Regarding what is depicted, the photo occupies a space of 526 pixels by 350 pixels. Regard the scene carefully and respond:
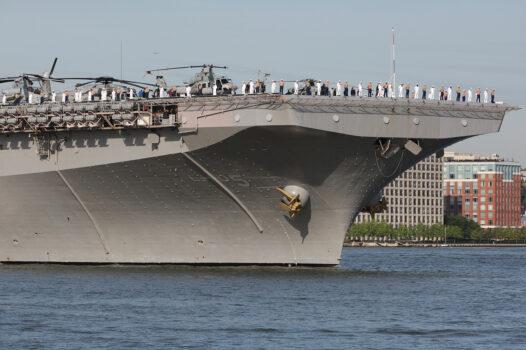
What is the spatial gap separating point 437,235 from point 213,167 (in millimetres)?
127168

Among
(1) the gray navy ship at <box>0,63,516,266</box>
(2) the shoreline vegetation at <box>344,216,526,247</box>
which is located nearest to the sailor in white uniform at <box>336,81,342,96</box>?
(1) the gray navy ship at <box>0,63,516,266</box>

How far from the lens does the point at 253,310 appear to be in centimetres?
3588

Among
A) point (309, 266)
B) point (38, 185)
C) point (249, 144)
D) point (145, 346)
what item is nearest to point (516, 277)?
point (309, 266)

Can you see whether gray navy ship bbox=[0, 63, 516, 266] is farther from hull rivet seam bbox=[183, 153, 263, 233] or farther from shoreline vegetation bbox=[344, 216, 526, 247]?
shoreline vegetation bbox=[344, 216, 526, 247]

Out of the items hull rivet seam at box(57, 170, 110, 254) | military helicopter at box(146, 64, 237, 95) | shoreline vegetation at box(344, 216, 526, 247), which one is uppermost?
military helicopter at box(146, 64, 237, 95)

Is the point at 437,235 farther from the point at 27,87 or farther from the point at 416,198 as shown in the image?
the point at 27,87

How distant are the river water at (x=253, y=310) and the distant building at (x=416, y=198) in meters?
120

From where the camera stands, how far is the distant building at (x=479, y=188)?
18888 centimetres

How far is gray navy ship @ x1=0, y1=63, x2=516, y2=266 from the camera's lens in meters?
44.8

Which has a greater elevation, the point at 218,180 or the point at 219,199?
the point at 218,180

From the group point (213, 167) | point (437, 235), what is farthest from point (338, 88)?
point (437, 235)

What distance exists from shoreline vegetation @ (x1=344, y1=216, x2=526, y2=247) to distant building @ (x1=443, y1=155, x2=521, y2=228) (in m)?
5.69

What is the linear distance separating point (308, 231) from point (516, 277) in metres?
12.1

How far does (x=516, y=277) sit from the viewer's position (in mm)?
55531
